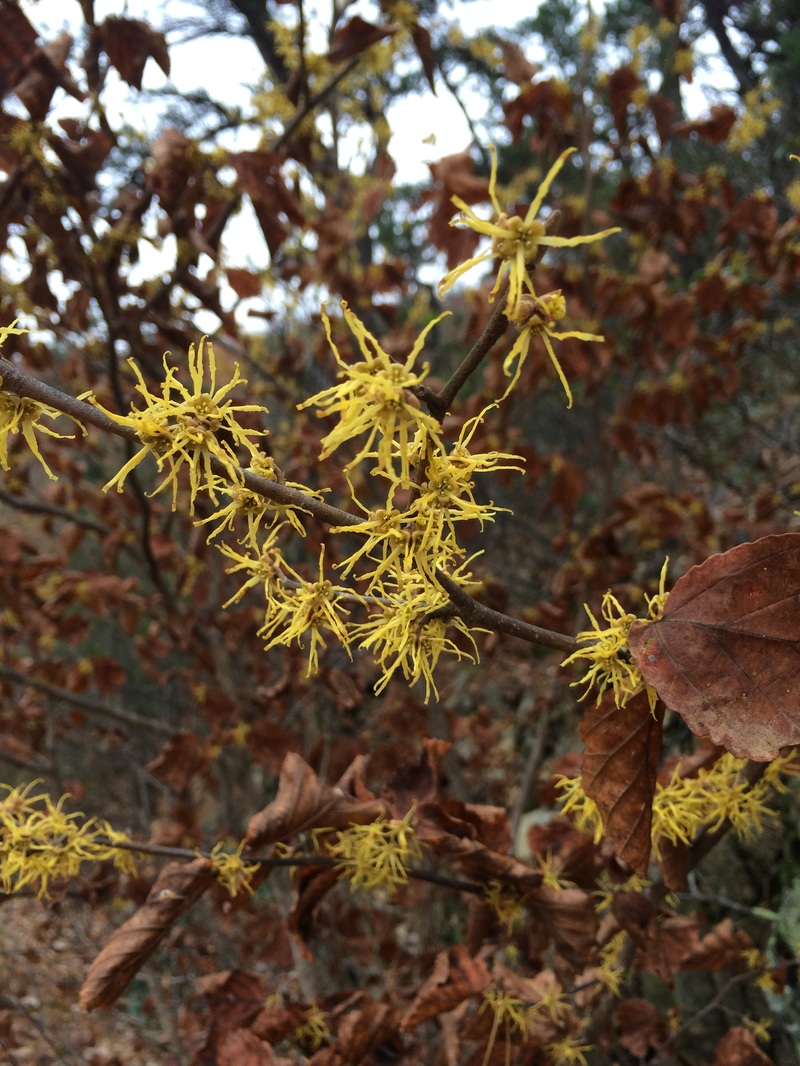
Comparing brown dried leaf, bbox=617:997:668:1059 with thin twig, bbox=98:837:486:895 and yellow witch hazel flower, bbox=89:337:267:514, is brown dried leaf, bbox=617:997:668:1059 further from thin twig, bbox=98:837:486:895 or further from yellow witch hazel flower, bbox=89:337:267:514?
yellow witch hazel flower, bbox=89:337:267:514

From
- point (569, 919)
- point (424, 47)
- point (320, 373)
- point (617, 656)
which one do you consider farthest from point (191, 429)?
point (320, 373)

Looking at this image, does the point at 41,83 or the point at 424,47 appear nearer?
the point at 41,83

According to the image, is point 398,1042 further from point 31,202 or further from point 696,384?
point 696,384

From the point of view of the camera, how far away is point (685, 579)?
789 millimetres

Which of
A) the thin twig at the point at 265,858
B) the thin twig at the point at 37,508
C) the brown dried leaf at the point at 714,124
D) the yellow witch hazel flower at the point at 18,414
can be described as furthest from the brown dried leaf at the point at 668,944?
Answer: the brown dried leaf at the point at 714,124

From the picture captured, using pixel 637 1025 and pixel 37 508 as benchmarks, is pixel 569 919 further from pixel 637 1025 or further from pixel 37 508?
pixel 37 508

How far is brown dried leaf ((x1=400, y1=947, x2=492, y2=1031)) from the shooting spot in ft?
4.21

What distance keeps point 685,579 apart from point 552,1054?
1316 millimetres

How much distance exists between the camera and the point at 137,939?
1.16m

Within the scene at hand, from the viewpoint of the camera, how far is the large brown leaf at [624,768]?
0.87m

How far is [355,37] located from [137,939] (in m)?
2.31

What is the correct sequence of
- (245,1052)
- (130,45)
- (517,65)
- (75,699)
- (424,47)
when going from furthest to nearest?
(517,65) → (75,699) → (424,47) → (130,45) → (245,1052)

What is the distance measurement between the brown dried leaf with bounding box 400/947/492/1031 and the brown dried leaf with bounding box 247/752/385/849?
1.11 feet

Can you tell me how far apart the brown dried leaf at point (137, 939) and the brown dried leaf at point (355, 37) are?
7.05ft
